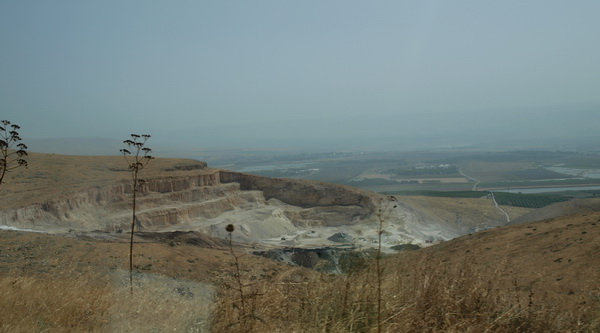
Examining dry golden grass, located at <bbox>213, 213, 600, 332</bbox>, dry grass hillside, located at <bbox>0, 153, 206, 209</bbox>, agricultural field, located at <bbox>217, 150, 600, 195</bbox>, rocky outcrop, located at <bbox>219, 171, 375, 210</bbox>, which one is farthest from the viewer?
agricultural field, located at <bbox>217, 150, 600, 195</bbox>

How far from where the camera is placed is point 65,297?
504 centimetres

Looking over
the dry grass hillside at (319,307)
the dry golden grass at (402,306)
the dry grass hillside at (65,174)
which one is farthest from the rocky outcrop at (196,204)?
the dry golden grass at (402,306)

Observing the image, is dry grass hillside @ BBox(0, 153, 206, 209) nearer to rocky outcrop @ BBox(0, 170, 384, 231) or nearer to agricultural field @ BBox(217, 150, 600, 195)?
rocky outcrop @ BBox(0, 170, 384, 231)

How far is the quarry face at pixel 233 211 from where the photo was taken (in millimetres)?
34031

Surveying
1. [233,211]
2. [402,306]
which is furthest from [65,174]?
[402,306]

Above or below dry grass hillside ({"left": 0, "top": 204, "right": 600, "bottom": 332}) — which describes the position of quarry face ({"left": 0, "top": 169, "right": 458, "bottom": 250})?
below

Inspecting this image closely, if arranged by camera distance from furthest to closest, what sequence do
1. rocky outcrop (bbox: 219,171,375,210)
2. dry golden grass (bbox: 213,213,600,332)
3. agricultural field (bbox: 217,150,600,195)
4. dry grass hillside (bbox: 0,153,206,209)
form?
agricultural field (bbox: 217,150,600,195) < rocky outcrop (bbox: 219,171,375,210) < dry grass hillside (bbox: 0,153,206,209) < dry golden grass (bbox: 213,213,600,332)

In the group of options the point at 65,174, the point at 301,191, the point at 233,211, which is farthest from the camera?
the point at 301,191

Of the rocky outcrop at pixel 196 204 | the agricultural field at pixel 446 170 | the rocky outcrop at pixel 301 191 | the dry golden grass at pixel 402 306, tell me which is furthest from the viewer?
the agricultural field at pixel 446 170

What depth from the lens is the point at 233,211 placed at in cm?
4416

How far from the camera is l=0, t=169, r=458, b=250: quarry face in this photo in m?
34.0

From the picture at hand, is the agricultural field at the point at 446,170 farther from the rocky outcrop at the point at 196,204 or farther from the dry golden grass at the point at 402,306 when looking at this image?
the dry golden grass at the point at 402,306

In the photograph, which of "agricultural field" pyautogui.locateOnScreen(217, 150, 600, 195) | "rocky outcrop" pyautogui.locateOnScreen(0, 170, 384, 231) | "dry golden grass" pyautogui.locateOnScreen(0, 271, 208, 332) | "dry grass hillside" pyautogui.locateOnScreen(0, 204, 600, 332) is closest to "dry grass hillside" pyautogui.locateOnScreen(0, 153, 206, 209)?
"rocky outcrop" pyautogui.locateOnScreen(0, 170, 384, 231)

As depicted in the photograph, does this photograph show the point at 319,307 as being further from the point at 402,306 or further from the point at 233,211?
the point at 233,211
